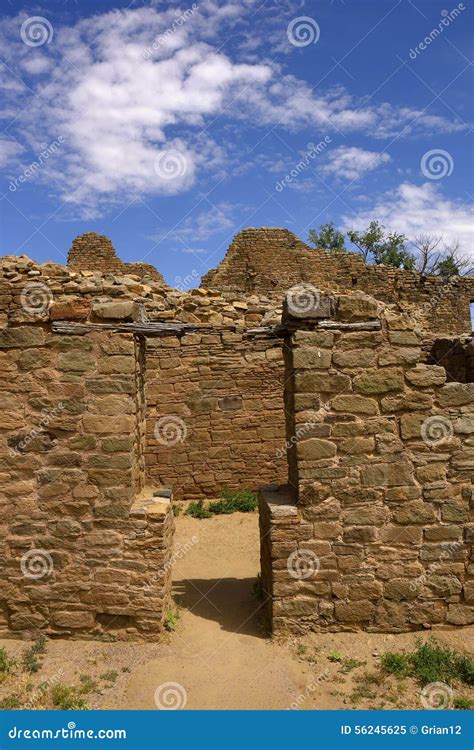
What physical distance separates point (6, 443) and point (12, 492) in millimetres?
488

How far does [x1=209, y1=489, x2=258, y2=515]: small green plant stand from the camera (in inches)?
374

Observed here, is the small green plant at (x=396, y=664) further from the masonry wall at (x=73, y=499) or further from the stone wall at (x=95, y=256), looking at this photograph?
the stone wall at (x=95, y=256)

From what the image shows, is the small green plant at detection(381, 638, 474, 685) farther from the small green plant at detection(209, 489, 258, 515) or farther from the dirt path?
the small green plant at detection(209, 489, 258, 515)

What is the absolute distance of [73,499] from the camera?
5.15 meters

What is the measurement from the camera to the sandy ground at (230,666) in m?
4.27

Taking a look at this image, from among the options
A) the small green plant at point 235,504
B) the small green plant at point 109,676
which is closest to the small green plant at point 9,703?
the small green plant at point 109,676

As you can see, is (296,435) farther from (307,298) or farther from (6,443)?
(6,443)

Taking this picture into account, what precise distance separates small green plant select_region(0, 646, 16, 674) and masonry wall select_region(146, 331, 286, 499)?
5414mm

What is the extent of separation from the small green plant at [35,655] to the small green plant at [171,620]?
1184mm

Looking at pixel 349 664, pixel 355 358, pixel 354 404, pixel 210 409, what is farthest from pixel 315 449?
pixel 210 409

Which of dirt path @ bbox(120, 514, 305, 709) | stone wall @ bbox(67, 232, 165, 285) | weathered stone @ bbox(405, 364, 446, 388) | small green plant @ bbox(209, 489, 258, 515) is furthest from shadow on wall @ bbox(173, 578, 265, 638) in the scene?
stone wall @ bbox(67, 232, 165, 285)

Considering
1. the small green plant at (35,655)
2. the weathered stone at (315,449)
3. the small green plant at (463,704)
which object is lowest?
the small green plant at (463,704)

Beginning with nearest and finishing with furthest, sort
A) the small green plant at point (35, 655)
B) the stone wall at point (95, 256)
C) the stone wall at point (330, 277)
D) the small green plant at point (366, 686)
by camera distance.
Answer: the small green plant at point (366, 686) → the small green plant at point (35, 655) → the stone wall at point (330, 277) → the stone wall at point (95, 256)

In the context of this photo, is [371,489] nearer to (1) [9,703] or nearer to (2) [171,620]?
(2) [171,620]
